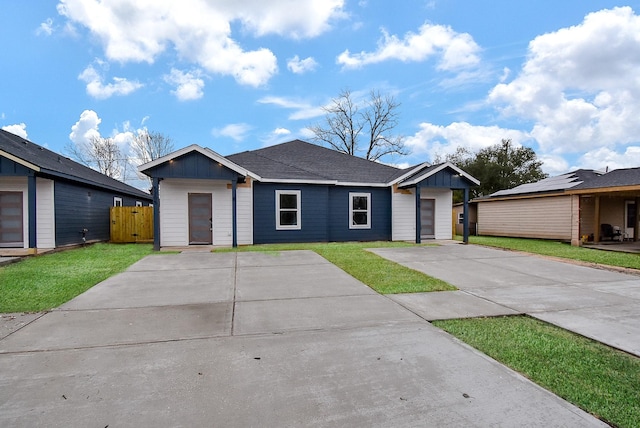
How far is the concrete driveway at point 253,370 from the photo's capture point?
215 centimetres

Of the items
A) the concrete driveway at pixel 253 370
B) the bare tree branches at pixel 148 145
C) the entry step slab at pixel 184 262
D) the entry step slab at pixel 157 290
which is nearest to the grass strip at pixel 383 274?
the concrete driveway at pixel 253 370

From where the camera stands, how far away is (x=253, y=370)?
280 cm

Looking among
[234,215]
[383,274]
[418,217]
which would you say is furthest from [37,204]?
[418,217]

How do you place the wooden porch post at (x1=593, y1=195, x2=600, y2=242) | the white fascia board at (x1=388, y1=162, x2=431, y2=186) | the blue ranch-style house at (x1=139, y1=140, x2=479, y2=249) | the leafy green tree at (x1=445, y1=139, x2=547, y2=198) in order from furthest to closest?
the leafy green tree at (x1=445, y1=139, x2=547, y2=198) → the wooden porch post at (x1=593, y1=195, x2=600, y2=242) → the white fascia board at (x1=388, y1=162, x2=431, y2=186) → the blue ranch-style house at (x1=139, y1=140, x2=479, y2=249)

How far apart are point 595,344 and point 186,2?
13502 millimetres

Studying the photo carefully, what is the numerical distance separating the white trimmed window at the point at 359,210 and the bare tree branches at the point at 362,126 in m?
20.3

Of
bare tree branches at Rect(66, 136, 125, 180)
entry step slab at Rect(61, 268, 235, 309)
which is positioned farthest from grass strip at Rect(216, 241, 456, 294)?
bare tree branches at Rect(66, 136, 125, 180)

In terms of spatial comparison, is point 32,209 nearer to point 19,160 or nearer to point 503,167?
point 19,160

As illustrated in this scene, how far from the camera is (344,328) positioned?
3836 mm

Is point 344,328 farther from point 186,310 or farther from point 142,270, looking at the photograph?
point 142,270

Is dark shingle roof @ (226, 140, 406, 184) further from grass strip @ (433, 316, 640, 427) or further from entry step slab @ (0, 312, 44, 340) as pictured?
grass strip @ (433, 316, 640, 427)

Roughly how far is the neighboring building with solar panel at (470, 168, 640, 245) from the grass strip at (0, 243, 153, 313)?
1671cm

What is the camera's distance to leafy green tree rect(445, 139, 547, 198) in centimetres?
3309

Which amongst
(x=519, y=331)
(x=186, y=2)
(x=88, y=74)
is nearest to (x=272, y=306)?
(x=519, y=331)
